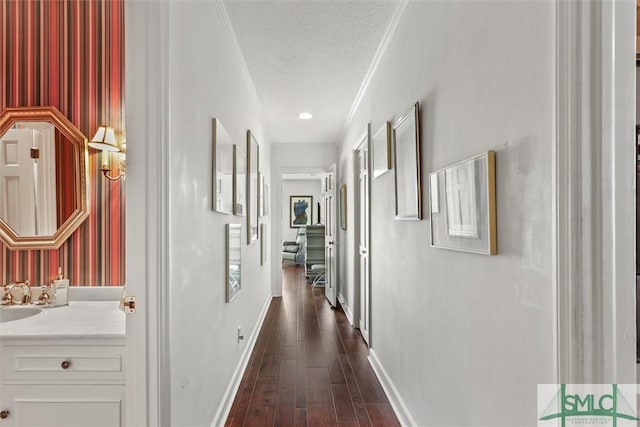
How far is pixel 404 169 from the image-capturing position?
219 centimetres

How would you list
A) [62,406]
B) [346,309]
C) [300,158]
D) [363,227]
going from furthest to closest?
[300,158] → [346,309] → [363,227] → [62,406]

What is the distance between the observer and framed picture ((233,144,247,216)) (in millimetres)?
2607

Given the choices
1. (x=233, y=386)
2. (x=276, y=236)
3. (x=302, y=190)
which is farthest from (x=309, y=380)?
(x=302, y=190)

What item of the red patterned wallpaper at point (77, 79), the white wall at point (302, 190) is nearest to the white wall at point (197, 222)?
the red patterned wallpaper at point (77, 79)

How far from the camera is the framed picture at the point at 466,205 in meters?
1.21

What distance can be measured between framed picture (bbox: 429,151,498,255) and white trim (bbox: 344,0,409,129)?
3.92 feet

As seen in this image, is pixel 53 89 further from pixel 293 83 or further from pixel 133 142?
pixel 293 83

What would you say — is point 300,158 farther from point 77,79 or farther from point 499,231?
point 499,231

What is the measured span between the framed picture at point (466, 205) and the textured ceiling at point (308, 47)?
4.30 ft

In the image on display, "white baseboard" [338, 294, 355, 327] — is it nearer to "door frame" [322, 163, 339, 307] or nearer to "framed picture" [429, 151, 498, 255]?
"door frame" [322, 163, 339, 307]

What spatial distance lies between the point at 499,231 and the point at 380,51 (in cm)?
210

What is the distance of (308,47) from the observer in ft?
9.07

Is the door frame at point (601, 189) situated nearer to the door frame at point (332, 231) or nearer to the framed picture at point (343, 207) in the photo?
the framed picture at point (343, 207)

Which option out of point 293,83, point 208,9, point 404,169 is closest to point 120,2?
point 208,9
